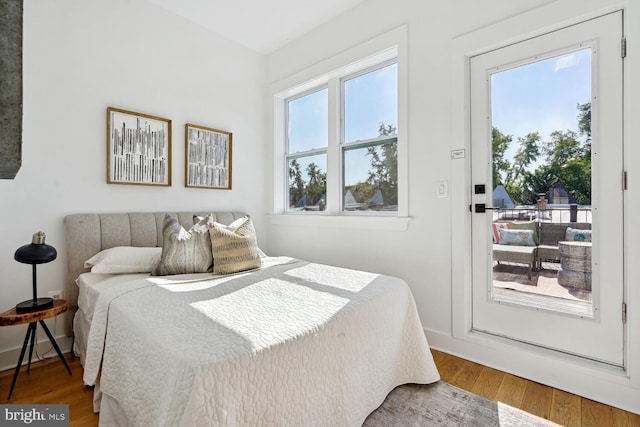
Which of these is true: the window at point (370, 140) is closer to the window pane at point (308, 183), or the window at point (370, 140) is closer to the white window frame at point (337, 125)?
the white window frame at point (337, 125)

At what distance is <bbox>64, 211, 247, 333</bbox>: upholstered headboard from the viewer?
2.14m

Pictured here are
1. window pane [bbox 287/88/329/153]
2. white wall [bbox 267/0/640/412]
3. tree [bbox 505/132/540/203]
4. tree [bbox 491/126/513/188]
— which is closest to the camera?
white wall [bbox 267/0/640/412]

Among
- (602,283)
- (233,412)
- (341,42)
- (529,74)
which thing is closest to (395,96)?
(341,42)

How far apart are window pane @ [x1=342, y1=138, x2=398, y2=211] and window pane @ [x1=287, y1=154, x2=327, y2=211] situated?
0.29m

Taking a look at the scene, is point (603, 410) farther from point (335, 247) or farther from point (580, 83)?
point (335, 247)

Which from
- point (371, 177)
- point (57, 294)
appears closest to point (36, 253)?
point (57, 294)

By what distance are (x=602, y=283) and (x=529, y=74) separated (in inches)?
51.6

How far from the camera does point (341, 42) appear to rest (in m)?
2.80

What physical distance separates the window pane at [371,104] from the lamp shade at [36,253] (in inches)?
95.0

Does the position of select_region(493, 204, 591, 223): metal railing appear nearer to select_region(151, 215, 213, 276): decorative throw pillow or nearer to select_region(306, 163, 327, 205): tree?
select_region(306, 163, 327, 205): tree

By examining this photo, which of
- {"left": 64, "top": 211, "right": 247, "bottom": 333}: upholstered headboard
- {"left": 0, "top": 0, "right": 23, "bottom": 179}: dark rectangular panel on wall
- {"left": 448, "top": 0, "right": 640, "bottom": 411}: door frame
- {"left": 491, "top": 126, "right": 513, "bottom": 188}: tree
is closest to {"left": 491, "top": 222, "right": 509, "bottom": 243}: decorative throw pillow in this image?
{"left": 448, "top": 0, "right": 640, "bottom": 411}: door frame

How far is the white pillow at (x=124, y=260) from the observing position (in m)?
2.03

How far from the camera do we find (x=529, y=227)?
6.31 feet

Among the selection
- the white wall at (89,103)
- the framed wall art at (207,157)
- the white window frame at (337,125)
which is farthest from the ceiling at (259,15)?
the framed wall art at (207,157)
